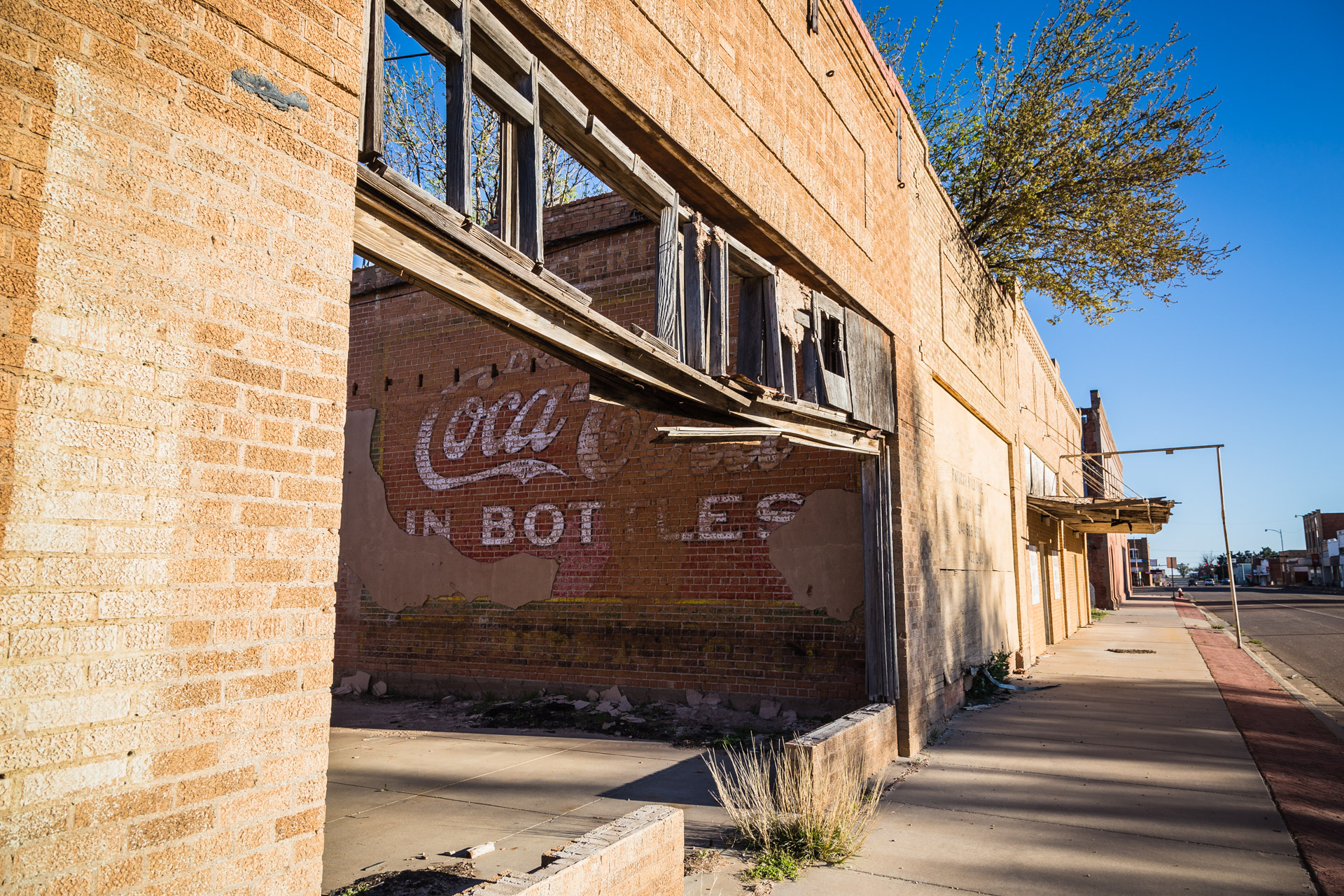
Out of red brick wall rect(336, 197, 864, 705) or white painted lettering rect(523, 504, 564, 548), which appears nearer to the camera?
red brick wall rect(336, 197, 864, 705)

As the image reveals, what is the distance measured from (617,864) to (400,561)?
9.37 m

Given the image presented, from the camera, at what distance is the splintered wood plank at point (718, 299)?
5.46 meters

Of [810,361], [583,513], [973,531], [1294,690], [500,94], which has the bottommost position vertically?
[1294,690]

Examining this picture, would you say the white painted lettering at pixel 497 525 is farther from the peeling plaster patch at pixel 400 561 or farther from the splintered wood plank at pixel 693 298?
the splintered wood plank at pixel 693 298

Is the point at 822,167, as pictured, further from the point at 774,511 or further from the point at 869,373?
the point at 774,511

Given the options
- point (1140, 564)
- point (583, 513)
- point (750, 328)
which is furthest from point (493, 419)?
point (1140, 564)

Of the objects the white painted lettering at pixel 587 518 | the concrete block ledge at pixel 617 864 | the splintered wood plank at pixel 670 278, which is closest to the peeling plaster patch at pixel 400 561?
the white painted lettering at pixel 587 518

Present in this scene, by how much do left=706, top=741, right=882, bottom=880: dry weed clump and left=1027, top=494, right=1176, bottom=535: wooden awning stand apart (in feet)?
45.0

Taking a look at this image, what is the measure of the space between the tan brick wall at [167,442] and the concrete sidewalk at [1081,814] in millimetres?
3580

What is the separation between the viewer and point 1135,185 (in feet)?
54.7

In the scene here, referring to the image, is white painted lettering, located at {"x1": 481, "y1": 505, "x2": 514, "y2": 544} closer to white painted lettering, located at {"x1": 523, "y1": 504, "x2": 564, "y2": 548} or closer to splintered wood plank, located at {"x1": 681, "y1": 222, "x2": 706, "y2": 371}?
white painted lettering, located at {"x1": 523, "y1": 504, "x2": 564, "y2": 548}

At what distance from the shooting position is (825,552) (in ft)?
30.8

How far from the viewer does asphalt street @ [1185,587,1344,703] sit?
15.3 m

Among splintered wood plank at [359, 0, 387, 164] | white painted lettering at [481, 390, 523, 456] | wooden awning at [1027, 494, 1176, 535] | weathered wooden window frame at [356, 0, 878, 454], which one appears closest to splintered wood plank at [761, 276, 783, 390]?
weathered wooden window frame at [356, 0, 878, 454]
